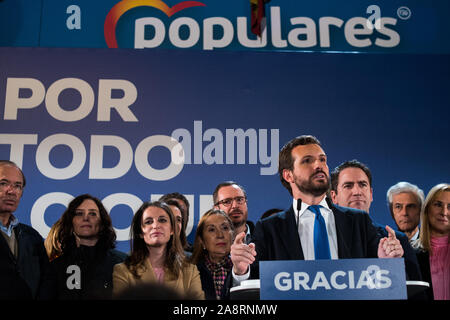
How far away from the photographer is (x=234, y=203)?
4.40m

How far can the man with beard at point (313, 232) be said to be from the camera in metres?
3.91

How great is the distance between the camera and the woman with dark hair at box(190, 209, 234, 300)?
395 centimetres

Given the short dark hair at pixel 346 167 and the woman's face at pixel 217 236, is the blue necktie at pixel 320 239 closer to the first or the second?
the short dark hair at pixel 346 167

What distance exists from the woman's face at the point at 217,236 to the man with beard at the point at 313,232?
0.19m

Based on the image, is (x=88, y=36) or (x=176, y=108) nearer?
(x=176, y=108)

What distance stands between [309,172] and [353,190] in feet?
1.49

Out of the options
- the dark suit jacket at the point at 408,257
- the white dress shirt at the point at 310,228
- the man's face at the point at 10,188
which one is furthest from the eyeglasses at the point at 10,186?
the dark suit jacket at the point at 408,257

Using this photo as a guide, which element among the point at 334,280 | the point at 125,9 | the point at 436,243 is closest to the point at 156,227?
the point at 334,280

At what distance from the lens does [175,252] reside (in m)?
4.02

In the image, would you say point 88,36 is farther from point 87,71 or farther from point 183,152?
point 183,152

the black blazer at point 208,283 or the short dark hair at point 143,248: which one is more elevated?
the short dark hair at point 143,248

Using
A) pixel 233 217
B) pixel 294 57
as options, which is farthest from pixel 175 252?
pixel 294 57

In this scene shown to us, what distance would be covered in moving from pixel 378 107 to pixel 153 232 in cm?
205

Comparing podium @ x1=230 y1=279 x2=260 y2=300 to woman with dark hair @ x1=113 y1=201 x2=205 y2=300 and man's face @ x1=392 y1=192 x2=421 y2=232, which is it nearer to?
woman with dark hair @ x1=113 y1=201 x2=205 y2=300
